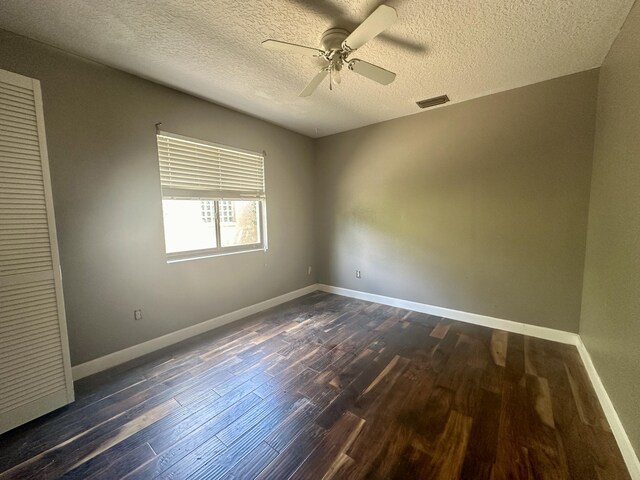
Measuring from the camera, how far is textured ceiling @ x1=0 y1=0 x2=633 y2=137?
60.9 inches

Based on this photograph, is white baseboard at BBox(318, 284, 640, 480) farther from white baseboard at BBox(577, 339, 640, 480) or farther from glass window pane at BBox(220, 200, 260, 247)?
glass window pane at BBox(220, 200, 260, 247)

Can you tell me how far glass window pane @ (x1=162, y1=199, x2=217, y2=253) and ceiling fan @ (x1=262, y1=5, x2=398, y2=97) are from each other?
5.93 ft

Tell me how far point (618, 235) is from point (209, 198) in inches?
141

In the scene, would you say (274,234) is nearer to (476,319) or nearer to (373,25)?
(373,25)

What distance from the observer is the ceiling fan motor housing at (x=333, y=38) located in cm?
172

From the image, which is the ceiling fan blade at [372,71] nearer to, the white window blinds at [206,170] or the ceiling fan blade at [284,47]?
the ceiling fan blade at [284,47]

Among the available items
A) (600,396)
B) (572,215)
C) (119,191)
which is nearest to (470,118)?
(572,215)

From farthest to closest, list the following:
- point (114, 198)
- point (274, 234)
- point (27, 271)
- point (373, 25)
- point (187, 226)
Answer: point (274, 234)
point (187, 226)
point (114, 198)
point (27, 271)
point (373, 25)

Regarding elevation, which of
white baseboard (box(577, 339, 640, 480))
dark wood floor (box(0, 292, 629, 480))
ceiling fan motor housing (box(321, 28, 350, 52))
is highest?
ceiling fan motor housing (box(321, 28, 350, 52))

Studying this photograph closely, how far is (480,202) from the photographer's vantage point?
9.55ft

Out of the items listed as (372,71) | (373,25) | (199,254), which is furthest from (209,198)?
(373,25)

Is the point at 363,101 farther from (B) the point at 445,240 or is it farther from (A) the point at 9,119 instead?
(A) the point at 9,119

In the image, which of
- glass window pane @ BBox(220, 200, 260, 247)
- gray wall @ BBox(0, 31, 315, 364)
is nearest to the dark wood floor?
gray wall @ BBox(0, 31, 315, 364)

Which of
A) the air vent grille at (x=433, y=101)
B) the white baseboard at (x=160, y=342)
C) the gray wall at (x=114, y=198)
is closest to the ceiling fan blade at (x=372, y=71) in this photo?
the air vent grille at (x=433, y=101)
